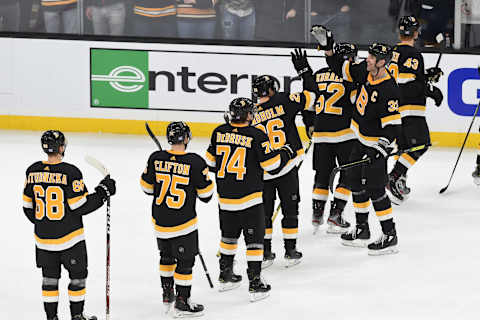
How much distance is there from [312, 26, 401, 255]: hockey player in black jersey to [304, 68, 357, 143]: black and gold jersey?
0.26 feet

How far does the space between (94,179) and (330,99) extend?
255cm

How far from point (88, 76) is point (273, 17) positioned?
192 centimetres

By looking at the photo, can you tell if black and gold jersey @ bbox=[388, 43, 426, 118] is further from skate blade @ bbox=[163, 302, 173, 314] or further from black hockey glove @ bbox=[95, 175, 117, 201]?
black hockey glove @ bbox=[95, 175, 117, 201]

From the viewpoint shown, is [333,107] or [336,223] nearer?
[333,107]

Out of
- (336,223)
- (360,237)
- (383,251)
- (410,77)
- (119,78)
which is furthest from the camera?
(119,78)

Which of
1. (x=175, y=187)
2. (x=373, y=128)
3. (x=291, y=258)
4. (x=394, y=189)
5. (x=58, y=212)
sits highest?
(x=373, y=128)

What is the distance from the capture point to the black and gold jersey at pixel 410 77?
7.77 metres

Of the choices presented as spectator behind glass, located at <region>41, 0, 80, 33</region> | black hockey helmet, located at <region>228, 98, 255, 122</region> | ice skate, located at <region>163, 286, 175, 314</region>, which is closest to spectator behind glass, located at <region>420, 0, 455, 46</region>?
spectator behind glass, located at <region>41, 0, 80, 33</region>

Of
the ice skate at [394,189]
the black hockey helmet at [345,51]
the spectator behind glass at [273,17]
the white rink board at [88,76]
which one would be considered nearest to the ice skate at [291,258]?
the black hockey helmet at [345,51]

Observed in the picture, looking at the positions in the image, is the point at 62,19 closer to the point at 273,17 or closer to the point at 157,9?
the point at 157,9

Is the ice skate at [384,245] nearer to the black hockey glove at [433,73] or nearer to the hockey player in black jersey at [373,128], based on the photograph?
the hockey player in black jersey at [373,128]

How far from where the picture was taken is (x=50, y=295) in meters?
5.33

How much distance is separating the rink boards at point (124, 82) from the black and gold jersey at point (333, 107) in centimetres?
291

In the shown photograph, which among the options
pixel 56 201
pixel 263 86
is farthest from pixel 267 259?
pixel 56 201
